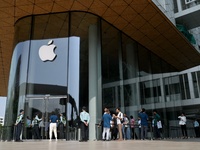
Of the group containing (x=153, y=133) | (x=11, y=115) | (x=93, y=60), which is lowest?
→ (x=153, y=133)

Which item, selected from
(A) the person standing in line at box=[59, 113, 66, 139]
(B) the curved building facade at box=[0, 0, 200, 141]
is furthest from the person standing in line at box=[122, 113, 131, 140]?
(A) the person standing in line at box=[59, 113, 66, 139]

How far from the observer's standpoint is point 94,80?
14648 mm

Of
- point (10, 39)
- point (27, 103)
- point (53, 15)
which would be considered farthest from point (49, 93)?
point (10, 39)

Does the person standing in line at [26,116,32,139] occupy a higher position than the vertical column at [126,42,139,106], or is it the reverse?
the vertical column at [126,42,139,106]

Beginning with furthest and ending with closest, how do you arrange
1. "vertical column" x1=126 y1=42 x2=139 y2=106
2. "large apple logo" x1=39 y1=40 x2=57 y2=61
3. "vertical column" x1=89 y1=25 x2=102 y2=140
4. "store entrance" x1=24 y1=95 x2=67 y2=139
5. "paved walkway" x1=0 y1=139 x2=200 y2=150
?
1. "vertical column" x1=126 y1=42 x2=139 y2=106
2. "large apple logo" x1=39 y1=40 x2=57 y2=61
3. "vertical column" x1=89 y1=25 x2=102 y2=140
4. "store entrance" x1=24 y1=95 x2=67 y2=139
5. "paved walkway" x1=0 y1=139 x2=200 y2=150

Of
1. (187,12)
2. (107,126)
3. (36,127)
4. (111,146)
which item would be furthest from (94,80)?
(187,12)

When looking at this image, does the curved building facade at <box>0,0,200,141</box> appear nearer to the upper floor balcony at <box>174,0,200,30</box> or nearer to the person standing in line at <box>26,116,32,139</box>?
the person standing in line at <box>26,116,32,139</box>

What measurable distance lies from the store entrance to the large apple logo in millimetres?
2411

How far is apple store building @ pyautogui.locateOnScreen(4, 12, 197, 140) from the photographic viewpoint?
1352 centimetres

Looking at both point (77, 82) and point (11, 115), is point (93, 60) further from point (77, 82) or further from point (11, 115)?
point (11, 115)

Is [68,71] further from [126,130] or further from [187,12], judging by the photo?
[187,12]

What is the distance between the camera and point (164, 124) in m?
21.0

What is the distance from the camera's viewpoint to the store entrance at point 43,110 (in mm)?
12930

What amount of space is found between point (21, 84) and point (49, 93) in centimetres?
204
